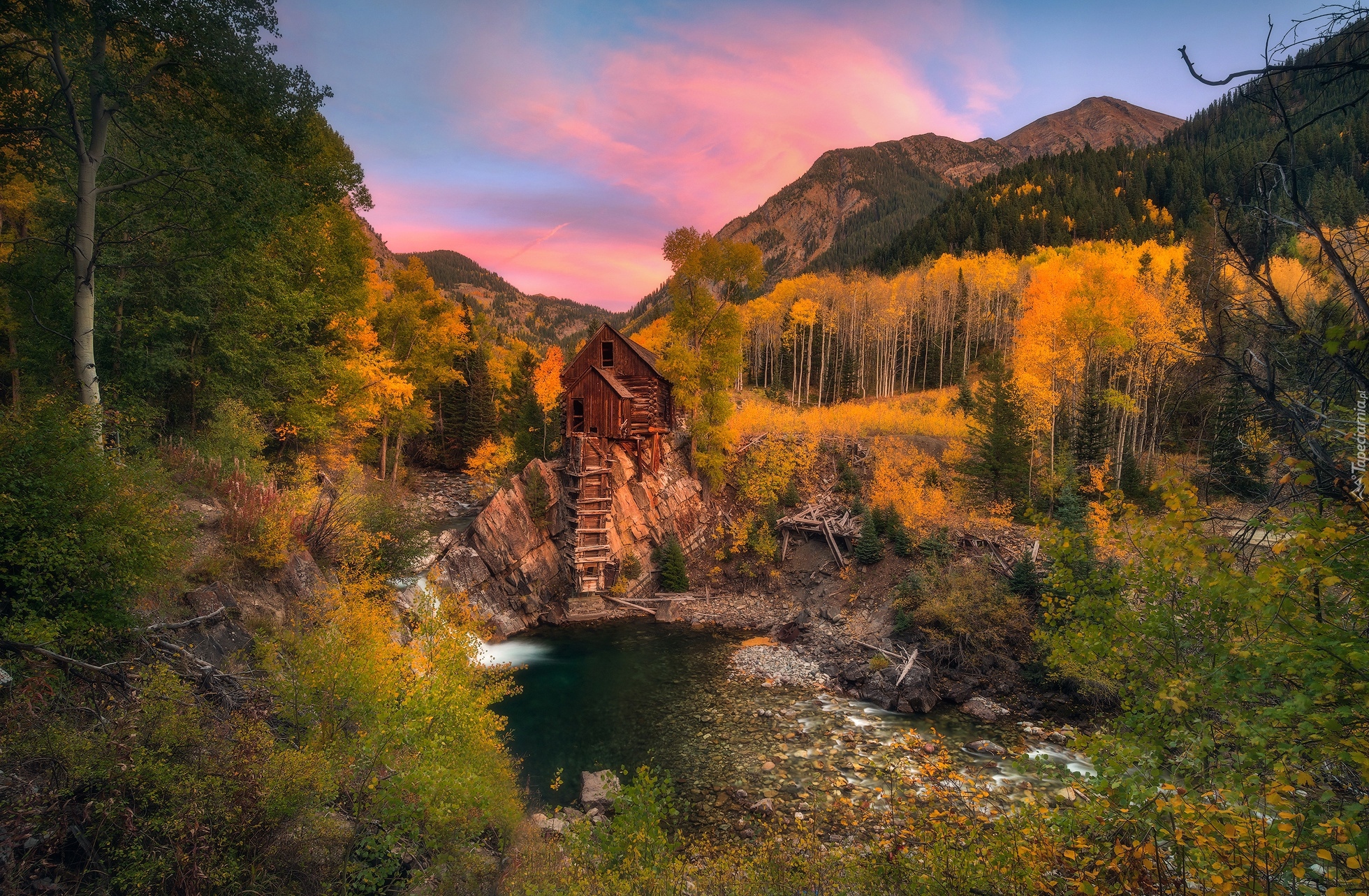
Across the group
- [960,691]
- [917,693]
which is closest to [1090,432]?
[960,691]

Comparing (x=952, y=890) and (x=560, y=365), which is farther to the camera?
(x=560, y=365)

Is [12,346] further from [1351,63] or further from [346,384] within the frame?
[1351,63]

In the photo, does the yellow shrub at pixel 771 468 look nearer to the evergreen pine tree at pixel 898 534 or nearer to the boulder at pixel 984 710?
the evergreen pine tree at pixel 898 534

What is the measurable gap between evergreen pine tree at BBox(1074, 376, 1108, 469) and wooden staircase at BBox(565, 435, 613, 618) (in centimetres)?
2180

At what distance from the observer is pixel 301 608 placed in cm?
1202

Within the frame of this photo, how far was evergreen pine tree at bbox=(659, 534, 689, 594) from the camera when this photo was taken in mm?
27734

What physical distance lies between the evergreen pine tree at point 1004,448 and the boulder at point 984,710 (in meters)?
10.3

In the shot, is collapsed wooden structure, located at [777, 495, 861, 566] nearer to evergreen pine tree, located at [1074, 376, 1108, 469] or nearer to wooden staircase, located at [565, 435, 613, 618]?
wooden staircase, located at [565, 435, 613, 618]

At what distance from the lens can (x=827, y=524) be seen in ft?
88.9

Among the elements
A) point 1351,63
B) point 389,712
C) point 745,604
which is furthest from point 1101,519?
point 389,712

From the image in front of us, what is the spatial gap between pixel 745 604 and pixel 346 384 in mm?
20107

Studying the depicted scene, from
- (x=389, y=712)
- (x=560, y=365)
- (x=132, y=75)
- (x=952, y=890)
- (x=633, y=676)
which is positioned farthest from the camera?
(x=560, y=365)

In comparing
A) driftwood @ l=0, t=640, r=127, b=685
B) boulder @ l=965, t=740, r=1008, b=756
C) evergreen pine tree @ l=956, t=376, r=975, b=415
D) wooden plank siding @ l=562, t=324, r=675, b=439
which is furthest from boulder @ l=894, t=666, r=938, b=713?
evergreen pine tree @ l=956, t=376, r=975, b=415

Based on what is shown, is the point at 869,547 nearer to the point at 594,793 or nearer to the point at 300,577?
the point at 594,793
